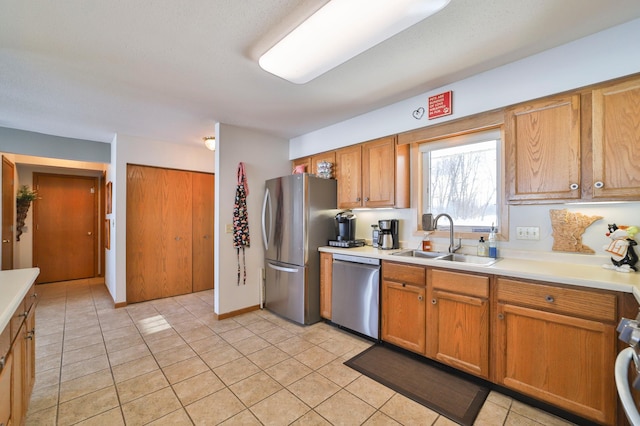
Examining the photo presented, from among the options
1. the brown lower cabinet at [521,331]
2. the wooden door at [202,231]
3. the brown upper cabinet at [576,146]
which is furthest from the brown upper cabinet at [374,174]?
the wooden door at [202,231]

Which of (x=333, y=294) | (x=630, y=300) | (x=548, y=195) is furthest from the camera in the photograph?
(x=333, y=294)

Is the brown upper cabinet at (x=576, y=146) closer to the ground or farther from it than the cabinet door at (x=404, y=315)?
farther from it

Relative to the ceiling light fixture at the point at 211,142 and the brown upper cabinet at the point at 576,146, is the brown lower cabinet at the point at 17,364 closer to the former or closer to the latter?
the ceiling light fixture at the point at 211,142

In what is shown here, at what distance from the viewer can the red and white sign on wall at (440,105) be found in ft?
7.83

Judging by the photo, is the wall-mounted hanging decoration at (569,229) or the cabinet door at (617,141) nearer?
the cabinet door at (617,141)

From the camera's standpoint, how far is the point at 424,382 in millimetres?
2033

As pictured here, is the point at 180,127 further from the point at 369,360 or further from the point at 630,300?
the point at 630,300

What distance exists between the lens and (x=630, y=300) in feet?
4.69

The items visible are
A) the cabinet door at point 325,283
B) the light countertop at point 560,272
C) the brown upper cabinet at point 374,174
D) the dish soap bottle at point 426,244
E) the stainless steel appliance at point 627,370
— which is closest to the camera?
the stainless steel appliance at point 627,370

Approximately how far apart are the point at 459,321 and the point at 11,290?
2755mm

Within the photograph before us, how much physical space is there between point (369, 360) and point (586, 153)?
223cm

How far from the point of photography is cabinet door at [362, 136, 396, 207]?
288 centimetres

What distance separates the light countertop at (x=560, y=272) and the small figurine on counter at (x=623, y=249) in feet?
0.18

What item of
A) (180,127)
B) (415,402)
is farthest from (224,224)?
Answer: (415,402)
